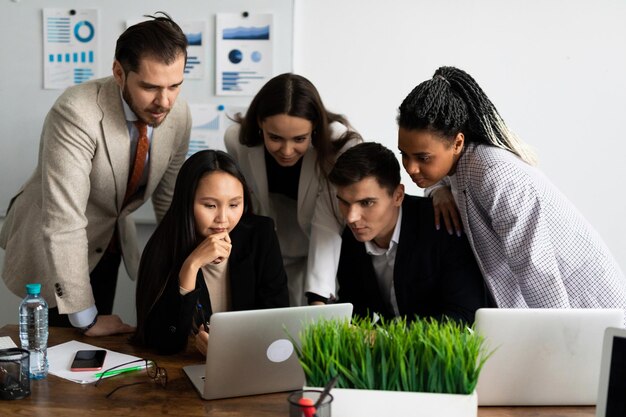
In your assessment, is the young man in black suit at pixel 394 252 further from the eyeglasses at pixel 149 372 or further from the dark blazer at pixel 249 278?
the eyeglasses at pixel 149 372

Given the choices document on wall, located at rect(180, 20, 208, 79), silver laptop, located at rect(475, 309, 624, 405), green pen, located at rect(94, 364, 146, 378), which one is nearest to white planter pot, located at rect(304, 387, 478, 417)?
silver laptop, located at rect(475, 309, 624, 405)

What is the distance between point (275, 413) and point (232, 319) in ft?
0.73

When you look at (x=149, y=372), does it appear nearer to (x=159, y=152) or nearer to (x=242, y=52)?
(x=159, y=152)

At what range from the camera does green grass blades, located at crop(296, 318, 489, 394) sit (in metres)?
1.32

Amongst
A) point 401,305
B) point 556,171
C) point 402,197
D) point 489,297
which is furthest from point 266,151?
point 556,171

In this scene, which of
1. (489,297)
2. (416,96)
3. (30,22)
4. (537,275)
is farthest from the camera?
(30,22)

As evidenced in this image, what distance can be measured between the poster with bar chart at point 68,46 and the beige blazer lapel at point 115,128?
0.82 m

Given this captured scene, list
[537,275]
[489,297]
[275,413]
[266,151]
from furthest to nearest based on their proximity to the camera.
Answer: [266,151]
[489,297]
[537,275]
[275,413]

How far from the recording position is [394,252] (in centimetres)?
225

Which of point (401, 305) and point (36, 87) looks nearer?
point (401, 305)

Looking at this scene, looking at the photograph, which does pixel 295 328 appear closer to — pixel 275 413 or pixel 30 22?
pixel 275 413

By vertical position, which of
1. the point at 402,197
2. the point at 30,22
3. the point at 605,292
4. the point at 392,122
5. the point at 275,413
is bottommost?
the point at 275,413

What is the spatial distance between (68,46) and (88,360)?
1.70m

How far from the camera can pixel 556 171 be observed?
9.95 ft
